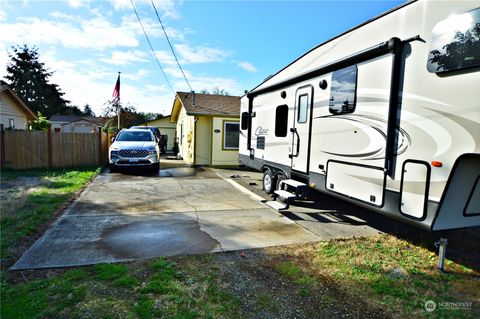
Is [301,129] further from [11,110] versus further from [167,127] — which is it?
[167,127]

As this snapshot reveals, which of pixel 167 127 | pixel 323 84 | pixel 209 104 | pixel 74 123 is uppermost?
pixel 209 104

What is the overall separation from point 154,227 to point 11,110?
63.1 feet

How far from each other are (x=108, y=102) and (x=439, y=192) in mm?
44259

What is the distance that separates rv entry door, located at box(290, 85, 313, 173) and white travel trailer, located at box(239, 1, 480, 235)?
42 millimetres

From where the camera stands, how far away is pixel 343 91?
471 cm

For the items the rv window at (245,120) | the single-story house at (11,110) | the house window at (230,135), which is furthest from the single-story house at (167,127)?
the rv window at (245,120)

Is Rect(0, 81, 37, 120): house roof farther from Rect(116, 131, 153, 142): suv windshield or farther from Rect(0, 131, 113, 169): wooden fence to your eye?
Rect(116, 131, 153, 142): suv windshield

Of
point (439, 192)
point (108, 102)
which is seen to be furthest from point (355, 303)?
point (108, 102)

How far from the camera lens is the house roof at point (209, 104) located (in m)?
14.7

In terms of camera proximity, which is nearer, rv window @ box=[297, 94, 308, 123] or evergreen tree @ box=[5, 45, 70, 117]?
rv window @ box=[297, 94, 308, 123]

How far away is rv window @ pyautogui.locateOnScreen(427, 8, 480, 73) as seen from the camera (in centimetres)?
284

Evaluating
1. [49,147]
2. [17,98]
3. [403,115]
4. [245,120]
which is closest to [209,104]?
[245,120]

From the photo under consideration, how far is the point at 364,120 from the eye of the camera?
4230 millimetres

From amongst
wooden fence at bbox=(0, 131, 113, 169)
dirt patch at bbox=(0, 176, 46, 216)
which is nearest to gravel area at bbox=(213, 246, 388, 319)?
dirt patch at bbox=(0, 176, 46, 216)
